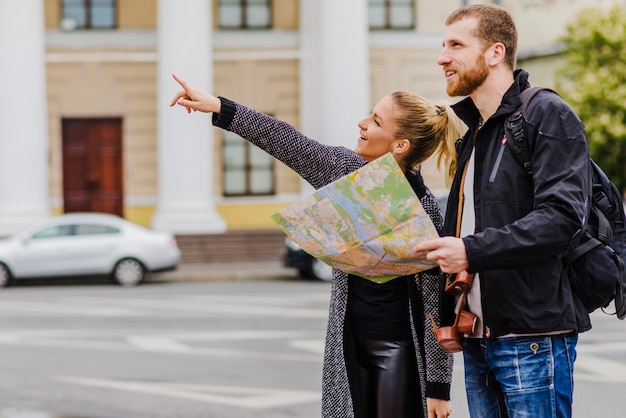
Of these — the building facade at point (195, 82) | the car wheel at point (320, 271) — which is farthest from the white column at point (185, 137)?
the car wheel at point (320, 271)

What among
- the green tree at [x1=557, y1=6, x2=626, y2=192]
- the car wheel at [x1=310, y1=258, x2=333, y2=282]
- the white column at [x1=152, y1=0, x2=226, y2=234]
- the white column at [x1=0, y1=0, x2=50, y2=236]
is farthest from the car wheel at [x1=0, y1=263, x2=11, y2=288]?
the green tree at [x1=557, y1=6, x2=626, y2=192]

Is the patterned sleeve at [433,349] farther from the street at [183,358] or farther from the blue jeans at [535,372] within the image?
the street at [183,358]

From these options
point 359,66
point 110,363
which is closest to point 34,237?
point 359,66

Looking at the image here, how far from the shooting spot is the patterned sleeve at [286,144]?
413 cm

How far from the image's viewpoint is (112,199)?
30.1 meters

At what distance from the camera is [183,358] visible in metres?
11.6

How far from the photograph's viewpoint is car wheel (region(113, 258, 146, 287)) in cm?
2228

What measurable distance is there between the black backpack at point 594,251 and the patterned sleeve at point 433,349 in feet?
2.29

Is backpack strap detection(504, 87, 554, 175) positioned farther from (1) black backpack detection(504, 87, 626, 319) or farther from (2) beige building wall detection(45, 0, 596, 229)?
(2) beige building wall detection(45, 0, 596, 229)

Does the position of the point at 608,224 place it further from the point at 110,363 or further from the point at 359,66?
the point at 359,66

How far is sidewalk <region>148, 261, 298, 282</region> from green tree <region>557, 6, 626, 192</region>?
30.2 ft

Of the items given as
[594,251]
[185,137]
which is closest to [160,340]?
[594,251]

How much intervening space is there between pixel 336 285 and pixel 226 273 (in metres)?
19.6

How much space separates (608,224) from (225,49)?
1082 inches
